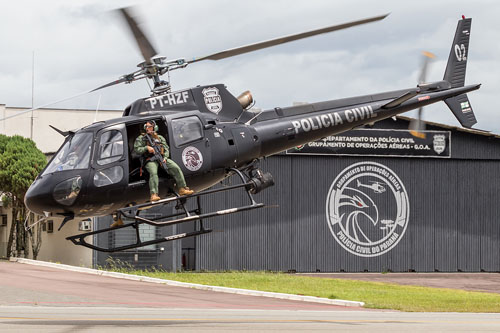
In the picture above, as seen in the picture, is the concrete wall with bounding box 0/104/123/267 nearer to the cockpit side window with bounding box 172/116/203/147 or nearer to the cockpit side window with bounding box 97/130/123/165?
the cockpit side window with bounding box 172/116/203/147

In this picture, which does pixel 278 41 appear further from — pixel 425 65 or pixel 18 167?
pixel 18 167

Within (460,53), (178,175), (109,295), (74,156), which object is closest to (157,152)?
(178,175)

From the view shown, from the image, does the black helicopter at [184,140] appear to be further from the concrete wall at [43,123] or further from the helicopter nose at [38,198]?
the concrete wall at [43,123]

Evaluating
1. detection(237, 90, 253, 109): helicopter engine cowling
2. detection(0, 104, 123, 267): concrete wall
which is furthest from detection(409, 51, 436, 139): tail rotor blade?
detection(0, 104, 123, 267): concrete wall

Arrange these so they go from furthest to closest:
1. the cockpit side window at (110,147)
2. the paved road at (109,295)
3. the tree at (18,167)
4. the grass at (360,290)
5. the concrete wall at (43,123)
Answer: the concrete wall at (43,123)
the tree at (18,167)
the grass at (360,290)
the paved road at (109,295)
the cockpit side window at (110,147)

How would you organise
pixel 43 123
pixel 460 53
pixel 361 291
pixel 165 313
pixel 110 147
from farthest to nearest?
pixel 43 123, pixel 361 291, pixel 460 53, pixel 165 313, pixel 110 147

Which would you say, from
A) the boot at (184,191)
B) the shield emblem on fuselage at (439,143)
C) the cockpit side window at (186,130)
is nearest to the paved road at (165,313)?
the boot at (184,191)

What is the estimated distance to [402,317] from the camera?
19.5m

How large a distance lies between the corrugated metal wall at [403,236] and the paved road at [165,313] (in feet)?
25.8

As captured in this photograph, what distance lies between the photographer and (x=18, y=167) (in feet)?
126

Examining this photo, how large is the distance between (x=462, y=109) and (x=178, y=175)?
9507 millimetres

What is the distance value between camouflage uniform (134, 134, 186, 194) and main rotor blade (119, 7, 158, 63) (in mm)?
1539

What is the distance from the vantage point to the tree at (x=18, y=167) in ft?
125

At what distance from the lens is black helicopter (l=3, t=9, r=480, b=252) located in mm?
14516
